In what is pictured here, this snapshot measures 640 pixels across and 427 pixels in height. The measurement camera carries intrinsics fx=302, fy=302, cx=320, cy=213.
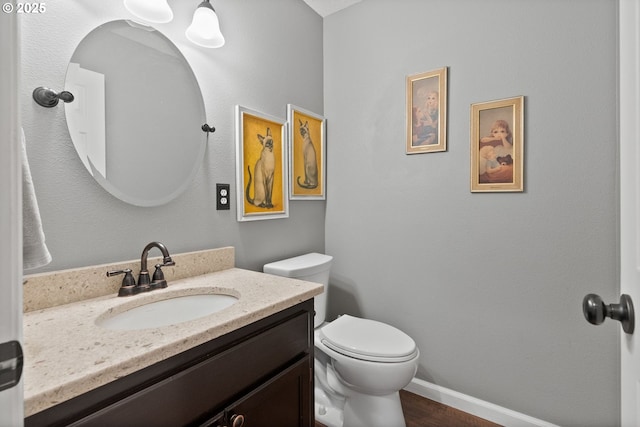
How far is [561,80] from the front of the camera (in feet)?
4.56

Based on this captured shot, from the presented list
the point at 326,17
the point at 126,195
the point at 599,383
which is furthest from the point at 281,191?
the point at 599,383

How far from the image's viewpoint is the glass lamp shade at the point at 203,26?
123 cm

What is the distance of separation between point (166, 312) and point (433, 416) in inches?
58.6

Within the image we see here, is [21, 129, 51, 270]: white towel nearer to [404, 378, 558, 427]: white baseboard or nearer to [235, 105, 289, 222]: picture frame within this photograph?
[235, 105, 289, 222]: picture frame

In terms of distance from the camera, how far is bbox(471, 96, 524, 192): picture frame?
58.5 inches

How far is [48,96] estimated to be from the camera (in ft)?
2.98

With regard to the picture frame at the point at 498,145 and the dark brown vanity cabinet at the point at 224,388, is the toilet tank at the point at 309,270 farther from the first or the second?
the picture frame at the point at 498,145

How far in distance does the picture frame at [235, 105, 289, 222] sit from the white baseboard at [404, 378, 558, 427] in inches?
51.4

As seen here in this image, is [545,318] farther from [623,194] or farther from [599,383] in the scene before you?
[623,194]

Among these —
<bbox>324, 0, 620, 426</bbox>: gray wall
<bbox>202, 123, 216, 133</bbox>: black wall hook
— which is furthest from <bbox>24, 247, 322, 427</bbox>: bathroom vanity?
<bbox>324, 0, 620, 426</bbox>: gray wall

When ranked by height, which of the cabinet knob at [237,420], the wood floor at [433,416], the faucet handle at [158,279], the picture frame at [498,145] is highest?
the picture frame at [498,145]

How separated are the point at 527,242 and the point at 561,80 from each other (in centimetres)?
77

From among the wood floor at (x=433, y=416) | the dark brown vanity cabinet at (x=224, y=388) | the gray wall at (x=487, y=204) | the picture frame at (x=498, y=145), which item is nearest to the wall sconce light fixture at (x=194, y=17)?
the gray wall at (x=487, y=204)

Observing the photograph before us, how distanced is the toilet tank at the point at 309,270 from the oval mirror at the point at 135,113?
2.01ft
